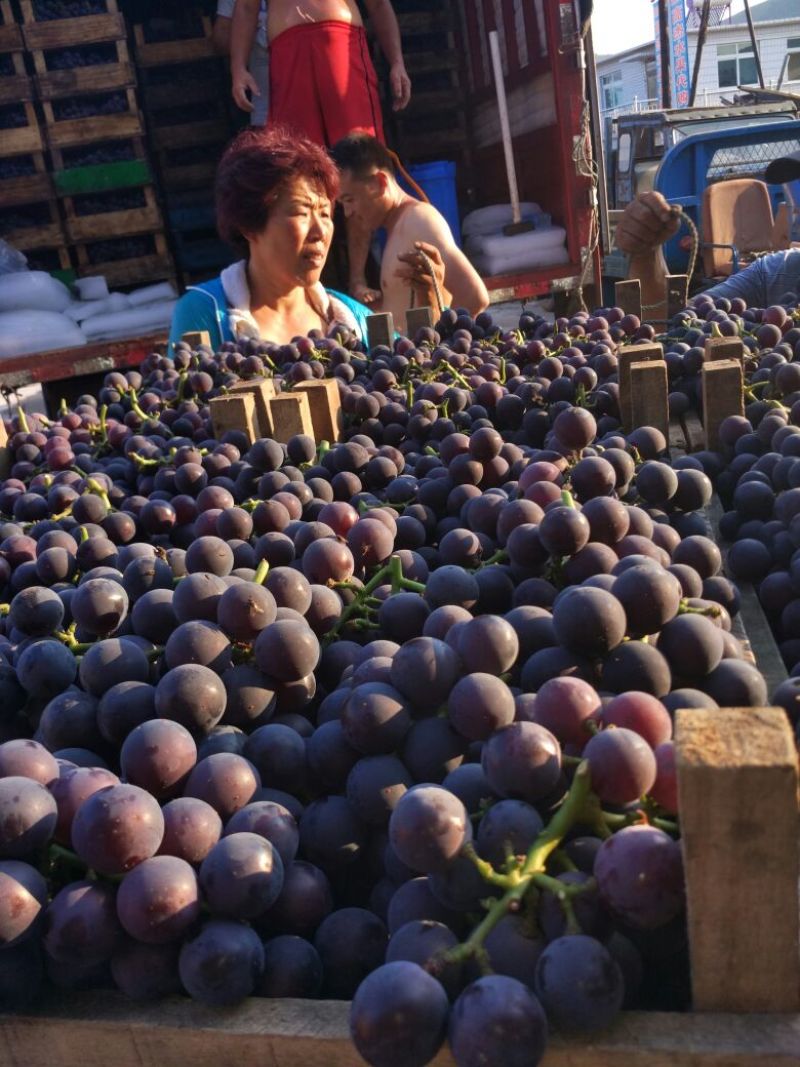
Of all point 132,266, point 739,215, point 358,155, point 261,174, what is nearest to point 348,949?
point 261,174

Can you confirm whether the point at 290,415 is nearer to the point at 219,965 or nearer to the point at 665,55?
the point at 219,965

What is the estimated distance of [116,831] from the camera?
2.67 feet

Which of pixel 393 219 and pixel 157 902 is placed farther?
pixel 393 219

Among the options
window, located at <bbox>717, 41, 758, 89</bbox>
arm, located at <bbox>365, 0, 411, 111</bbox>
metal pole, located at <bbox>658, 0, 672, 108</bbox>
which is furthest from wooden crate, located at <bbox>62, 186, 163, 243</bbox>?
window, located at <bbox>717, 41, 758, 89</bbox>

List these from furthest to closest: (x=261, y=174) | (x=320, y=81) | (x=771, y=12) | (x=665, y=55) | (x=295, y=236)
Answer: (x=771, y=12) < (x=665, y=55) < (x=320, y=81) < (x=295, y=236) < (x=261, y=174)

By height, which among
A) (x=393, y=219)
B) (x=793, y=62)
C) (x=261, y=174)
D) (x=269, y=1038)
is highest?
(x=793, y=62)

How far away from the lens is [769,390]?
2062 millimetres

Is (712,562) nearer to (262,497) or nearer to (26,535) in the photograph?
(262,497)

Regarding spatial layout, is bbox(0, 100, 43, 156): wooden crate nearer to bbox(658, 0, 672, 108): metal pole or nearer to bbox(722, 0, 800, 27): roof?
bbox(658, 0, 672, 108): metal pole

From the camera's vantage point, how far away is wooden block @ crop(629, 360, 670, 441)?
187 cm

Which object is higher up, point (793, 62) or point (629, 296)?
point (793, 62)

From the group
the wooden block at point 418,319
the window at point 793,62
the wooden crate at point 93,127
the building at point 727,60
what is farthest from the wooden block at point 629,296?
the window at point 793,62

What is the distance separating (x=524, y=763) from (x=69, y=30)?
6.75 m

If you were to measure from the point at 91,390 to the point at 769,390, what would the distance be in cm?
482
